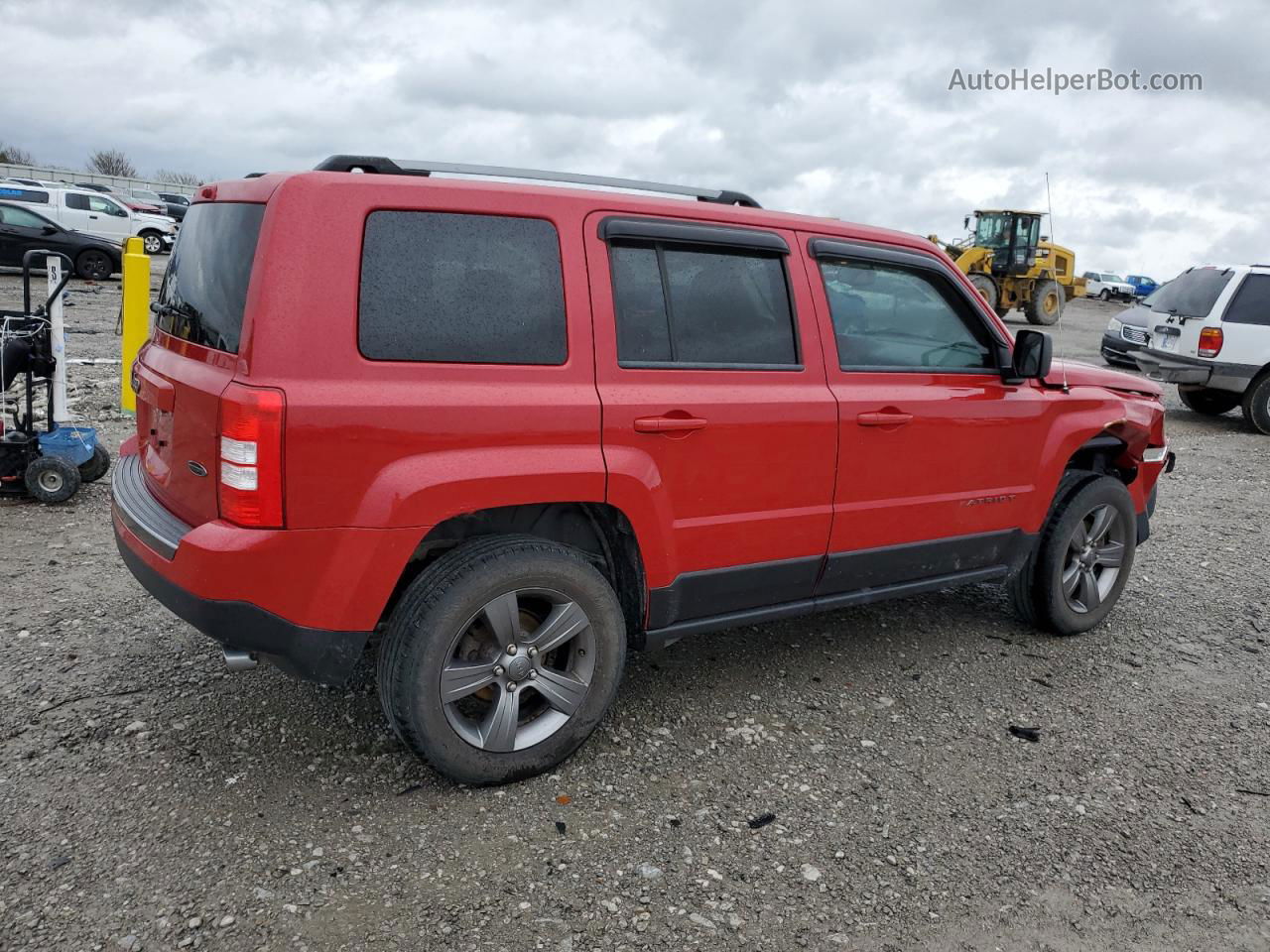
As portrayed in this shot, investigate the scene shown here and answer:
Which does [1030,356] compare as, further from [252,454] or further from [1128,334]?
[1128,334]

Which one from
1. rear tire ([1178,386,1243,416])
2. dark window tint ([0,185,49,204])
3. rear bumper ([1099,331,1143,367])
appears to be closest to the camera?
rear tire ([1178,386,1243,416])

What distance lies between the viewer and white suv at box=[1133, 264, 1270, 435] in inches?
450

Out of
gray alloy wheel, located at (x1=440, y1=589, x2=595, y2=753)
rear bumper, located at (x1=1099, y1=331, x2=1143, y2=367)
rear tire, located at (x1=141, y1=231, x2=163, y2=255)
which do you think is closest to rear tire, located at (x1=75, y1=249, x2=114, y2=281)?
rear tire, located at (x1=141, y1=231, x2=163, y2=255)

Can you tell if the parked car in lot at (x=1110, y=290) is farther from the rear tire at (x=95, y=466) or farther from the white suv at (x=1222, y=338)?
the rear tire at (x=95, y=466)

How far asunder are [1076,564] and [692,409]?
2470 millimetres

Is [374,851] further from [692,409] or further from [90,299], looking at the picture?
[90,299]

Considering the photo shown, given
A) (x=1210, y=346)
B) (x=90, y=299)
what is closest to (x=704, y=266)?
(x=1210, y=346)

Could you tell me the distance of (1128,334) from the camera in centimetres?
1287

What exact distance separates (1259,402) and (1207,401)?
1425 millimetres

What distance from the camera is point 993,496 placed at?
14.2 feet

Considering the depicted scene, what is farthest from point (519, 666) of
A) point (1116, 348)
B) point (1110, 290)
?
point (1110, 290)

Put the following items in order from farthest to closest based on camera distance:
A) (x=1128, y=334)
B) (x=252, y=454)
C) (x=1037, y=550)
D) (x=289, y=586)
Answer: (x=1128, y=334)
(x=1037, y=550)
(x=289, y=586)
(x=252, y=454)

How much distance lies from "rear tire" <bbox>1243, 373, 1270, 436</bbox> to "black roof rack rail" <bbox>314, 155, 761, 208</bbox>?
10.1 m

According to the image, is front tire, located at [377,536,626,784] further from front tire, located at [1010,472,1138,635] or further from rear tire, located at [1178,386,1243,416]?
rear tire, located at [1178,386,1243,416]
